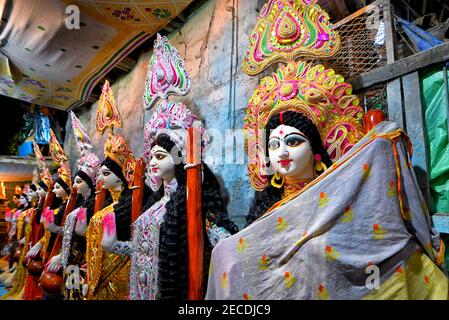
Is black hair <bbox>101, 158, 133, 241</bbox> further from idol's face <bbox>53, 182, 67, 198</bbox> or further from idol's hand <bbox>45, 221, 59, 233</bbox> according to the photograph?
idol's face <bbox>53, 182, 67, 198</bbox>

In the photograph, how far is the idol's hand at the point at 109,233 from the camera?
77.4 inches

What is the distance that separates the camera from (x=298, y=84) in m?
1.32

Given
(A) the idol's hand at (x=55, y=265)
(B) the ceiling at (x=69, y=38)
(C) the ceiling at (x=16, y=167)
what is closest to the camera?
(B) the ceiling at (x=69, y=38)

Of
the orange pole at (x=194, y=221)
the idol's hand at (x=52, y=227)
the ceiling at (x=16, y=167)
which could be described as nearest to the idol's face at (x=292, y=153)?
the orange pole at (x=194, y=221)

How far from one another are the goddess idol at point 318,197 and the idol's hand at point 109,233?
1059mm

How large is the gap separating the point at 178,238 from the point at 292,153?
0.81 meters

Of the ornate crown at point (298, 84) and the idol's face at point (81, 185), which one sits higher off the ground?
the ornate crown at point (298, 84)

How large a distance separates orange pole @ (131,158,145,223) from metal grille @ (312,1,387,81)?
4.95 feet

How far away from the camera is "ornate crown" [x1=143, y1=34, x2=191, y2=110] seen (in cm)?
183

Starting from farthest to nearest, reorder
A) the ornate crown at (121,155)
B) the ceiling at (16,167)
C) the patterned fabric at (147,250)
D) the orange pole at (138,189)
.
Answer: the ceiling at (16,167)
the ornate crown at (121,155)
the orange pole at (138,189)
the patterned fabric at (147,250)

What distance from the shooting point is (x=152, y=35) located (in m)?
2.80

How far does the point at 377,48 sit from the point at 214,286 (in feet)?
5.00

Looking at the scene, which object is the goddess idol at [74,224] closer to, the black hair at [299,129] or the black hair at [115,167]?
the black hair at [115,167]
